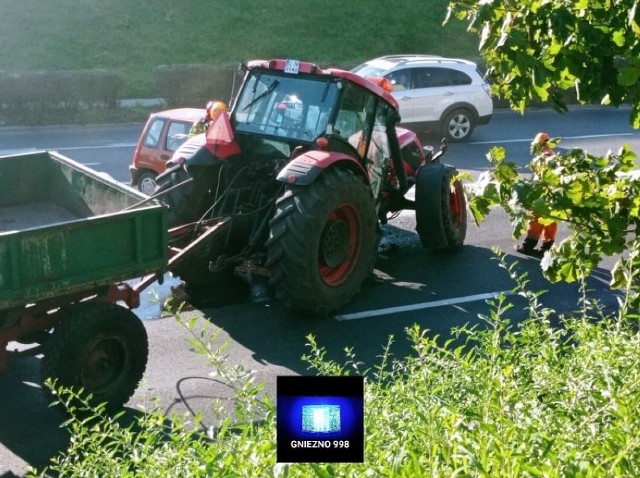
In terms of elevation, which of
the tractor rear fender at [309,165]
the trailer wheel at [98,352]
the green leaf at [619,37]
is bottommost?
the trailer wheel at [98,352]

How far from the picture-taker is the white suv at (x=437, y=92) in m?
19.4

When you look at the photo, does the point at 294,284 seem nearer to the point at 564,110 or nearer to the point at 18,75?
the point at 564,110

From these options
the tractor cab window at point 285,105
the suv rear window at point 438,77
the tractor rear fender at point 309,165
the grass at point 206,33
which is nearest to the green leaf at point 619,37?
the tractor rear fender at point 309,165

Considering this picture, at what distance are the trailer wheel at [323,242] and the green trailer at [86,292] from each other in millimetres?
1293

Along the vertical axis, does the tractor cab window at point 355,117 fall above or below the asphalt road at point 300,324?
above

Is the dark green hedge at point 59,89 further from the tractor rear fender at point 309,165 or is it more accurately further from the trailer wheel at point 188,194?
the tractor rear fender at point 309,165

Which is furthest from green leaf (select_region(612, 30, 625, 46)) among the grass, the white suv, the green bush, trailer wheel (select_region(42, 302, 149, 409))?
the grass

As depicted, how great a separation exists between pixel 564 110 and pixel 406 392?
237cm

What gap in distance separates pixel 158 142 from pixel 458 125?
26.5 ft

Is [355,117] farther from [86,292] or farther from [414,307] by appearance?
[86,292]

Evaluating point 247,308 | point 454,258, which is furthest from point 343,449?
point 454,258

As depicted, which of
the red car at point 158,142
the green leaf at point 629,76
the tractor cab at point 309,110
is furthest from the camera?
the red car at point 158,142

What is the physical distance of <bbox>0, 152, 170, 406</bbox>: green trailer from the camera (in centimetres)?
682

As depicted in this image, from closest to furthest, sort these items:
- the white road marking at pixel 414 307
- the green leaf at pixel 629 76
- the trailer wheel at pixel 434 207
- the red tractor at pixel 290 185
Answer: the green leaf at pixel 629 76
the red tractor at pixel 290 185
the white road marking at pixel 414 307
the trailer wheel at pixel 434 207
